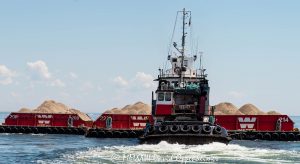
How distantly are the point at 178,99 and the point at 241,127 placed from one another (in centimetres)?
1527

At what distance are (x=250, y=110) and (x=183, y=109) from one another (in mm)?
75149

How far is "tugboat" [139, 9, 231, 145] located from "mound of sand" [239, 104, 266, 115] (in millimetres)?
68027

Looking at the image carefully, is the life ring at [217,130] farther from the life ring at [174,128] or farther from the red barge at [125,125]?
the red barge at [125,125]

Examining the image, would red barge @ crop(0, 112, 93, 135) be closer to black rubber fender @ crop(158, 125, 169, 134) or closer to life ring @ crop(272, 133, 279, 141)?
life ring @ crop(272, 133, 279, 141)

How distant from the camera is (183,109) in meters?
41.4

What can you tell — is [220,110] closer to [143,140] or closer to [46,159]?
[143,140]

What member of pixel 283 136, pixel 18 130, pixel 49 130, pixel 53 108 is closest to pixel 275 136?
pixel 283 136

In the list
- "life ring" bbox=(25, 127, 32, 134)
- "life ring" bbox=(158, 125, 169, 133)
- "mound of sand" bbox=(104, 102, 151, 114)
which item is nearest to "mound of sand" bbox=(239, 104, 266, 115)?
"mound of sand" bbox=(104, 102, 151, 114)

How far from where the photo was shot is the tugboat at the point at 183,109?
35531mm

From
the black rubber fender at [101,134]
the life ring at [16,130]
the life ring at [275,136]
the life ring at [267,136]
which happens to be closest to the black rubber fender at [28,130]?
the life ring at [16,130]

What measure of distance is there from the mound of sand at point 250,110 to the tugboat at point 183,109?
68027 mm

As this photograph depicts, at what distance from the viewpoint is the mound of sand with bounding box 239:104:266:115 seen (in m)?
112

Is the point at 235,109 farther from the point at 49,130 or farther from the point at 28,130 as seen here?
the point at 28,130

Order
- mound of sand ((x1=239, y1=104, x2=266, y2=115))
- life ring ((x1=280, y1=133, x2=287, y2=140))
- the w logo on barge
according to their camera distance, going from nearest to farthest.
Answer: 1. life ring ((x1=280, y1=133, x2=287, y2=140))
2. the w logo on barge
3. mound of sand ((x1=239, y1=104, x2=266, y2=115))
